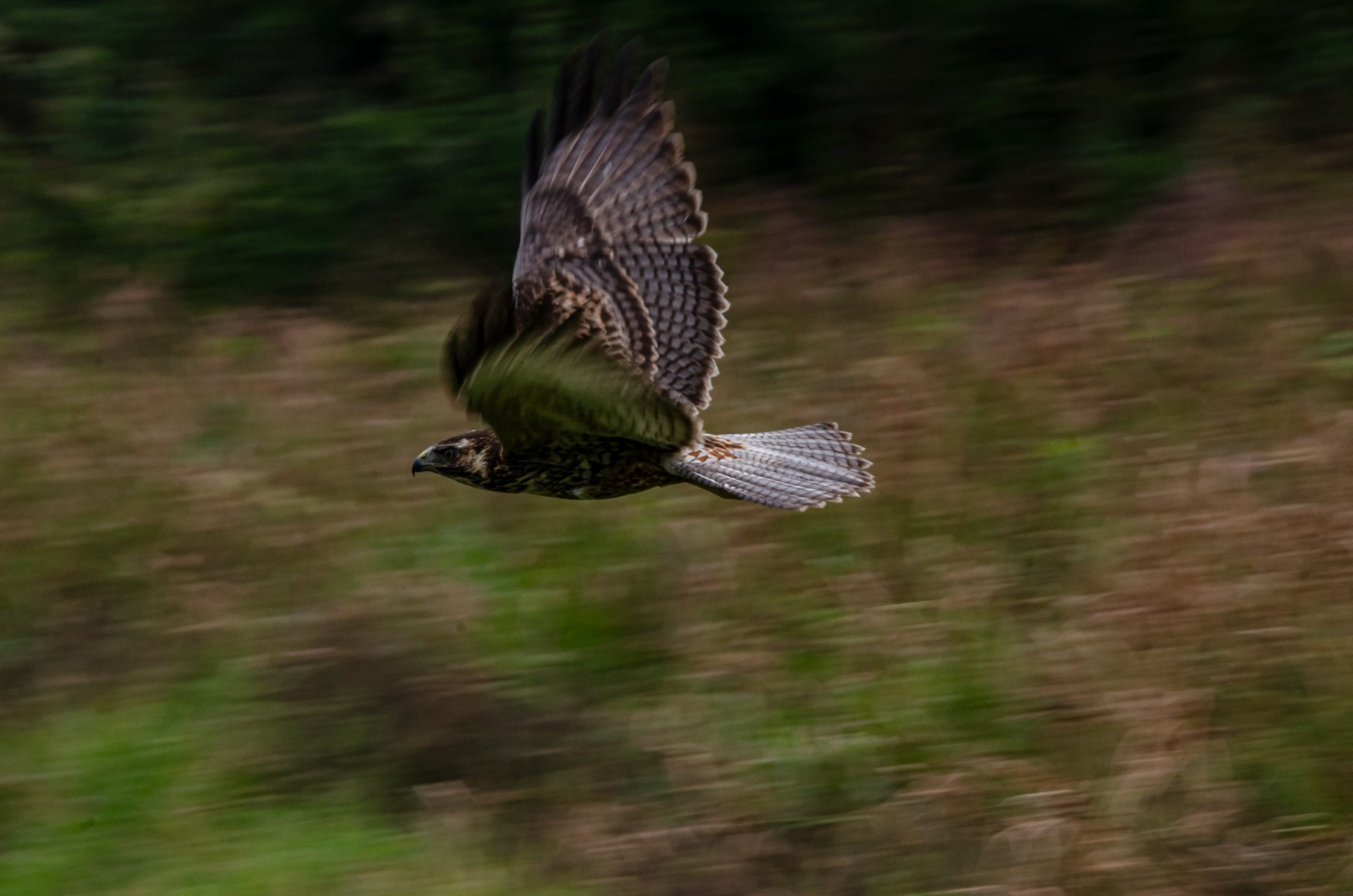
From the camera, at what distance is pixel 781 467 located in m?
5.10

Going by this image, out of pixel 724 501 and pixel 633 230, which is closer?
pixel 633 230

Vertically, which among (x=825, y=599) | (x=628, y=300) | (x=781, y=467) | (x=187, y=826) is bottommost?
(x=187, y=826)

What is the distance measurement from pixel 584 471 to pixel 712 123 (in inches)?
147

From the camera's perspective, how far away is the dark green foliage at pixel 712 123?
8008 mm

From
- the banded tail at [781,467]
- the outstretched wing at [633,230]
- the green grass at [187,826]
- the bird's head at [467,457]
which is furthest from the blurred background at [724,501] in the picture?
the outstretched wing at [633,230]

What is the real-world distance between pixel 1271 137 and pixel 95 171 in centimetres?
546

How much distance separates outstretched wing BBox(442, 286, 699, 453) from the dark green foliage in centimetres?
352

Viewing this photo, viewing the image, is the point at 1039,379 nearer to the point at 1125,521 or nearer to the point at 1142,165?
the point at 1125,521

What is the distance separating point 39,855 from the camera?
4344mm

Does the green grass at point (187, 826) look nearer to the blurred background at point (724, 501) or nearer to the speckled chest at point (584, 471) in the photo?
the blurred background at point (724, 501)

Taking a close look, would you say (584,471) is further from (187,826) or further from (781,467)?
(187,826)

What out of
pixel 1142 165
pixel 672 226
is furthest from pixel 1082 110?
pixel 672 226

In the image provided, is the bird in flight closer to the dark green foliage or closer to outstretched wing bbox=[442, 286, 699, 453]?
outstretched wing bbox=[442, 286, 699, 453]

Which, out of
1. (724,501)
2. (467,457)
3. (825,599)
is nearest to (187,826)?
(467,457)
